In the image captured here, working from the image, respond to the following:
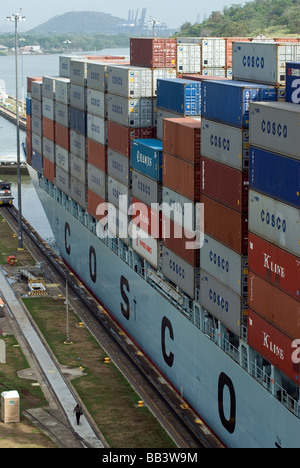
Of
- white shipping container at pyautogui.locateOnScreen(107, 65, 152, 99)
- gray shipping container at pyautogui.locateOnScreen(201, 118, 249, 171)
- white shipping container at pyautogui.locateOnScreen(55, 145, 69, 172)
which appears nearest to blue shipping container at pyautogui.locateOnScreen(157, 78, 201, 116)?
white shipping container at pyautogui.locateOnScreen(107, 65, 152, 99)

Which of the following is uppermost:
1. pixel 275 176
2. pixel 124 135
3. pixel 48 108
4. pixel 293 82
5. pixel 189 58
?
pixel 189 58

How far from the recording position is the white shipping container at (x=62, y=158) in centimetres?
7876

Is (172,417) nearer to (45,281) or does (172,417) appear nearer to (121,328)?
(121,328)

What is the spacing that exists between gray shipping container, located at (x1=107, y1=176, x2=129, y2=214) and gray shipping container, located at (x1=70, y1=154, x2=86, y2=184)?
27.2ft

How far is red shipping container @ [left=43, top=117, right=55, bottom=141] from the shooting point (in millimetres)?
84250

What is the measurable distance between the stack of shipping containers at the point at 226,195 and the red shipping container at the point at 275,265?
211 centimetres

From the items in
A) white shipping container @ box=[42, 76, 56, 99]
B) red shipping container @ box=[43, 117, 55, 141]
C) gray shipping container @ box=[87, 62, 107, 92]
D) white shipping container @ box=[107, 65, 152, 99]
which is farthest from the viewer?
red shipping container @ box=[43, 117, 55, 141]

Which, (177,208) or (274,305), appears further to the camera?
(177,208)

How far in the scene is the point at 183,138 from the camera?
4788 centimetres

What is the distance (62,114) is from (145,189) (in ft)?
86.5

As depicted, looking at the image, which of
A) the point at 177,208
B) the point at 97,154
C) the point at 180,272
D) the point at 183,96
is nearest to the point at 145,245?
the point at 180,272

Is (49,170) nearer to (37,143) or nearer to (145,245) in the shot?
(37,143)

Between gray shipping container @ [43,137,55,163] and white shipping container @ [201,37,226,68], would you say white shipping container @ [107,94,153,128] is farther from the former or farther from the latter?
gray shipping container @ [43,137,55,163]
